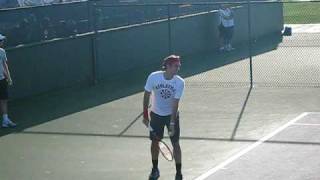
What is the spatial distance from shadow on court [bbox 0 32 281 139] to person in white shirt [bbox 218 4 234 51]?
1.32m

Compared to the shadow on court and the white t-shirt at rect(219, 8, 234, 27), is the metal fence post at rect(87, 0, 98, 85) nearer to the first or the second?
the shadow on court

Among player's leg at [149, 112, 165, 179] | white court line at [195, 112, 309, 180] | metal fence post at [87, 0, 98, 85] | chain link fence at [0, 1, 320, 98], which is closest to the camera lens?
player's leg at [149, 112, 165, 179]

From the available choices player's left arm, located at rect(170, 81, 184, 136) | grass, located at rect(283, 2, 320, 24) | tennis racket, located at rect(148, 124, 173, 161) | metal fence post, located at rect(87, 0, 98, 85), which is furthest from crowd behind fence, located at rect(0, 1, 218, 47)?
grass, located at rect(283, 2, 320, 24)

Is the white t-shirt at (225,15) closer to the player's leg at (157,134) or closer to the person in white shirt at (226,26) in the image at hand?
the person in white shirt at (226,26)

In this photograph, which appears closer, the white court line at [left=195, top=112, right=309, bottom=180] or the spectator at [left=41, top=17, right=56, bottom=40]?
the white court line at [left=195, top=112, right=309, bottom=180]

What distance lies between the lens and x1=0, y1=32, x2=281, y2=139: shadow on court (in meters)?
16.5

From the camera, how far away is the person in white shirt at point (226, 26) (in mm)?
27625

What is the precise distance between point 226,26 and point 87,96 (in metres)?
9.96

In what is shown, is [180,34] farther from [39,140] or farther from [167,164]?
[167,164]

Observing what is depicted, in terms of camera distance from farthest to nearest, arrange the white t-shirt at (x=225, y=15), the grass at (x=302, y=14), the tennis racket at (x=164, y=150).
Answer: the grass at (x=302, y=14) → the white t-shirt at (x=225, y=15) → the tennis racket at (x=164, y=150)

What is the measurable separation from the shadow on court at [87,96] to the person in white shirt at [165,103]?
10.6ft

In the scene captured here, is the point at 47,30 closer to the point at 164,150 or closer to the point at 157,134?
the point at 164,150

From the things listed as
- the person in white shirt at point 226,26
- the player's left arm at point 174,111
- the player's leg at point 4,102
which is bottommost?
the person in white shirt at point 226,26

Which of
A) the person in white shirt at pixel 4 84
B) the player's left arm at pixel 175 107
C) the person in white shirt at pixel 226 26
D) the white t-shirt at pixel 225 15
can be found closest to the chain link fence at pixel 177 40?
the person in white shirt at pixel 226 26
